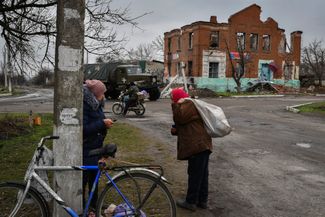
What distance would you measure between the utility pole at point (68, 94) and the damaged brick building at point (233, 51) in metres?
39.2

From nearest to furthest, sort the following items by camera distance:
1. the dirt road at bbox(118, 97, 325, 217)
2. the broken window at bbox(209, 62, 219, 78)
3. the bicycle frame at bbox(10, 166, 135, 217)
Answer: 1. the bicycle frame at bbox(10, 166, 135, 217)
2. the dirt road at bbox(118, 97, 325, 217)
3. the broken window at bbox(209, 62, 219, 78)

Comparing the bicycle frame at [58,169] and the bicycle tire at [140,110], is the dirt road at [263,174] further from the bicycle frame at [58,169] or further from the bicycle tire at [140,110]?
the bicycle tire at [140,110]

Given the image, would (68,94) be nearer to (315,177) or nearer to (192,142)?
(192,142)

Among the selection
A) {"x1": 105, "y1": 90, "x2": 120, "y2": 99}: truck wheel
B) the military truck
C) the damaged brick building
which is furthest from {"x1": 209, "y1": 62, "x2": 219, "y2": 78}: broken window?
{"x1": 105, "y1": 90, "x2": 120, "y2": 99}: truck wheel

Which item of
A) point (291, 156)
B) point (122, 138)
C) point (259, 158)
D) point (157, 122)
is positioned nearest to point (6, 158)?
point (122, 138)

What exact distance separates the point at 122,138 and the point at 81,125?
6.79 metres

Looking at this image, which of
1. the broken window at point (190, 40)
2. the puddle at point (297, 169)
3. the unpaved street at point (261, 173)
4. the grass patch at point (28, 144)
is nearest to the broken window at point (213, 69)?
the broken window at point (190, 40)

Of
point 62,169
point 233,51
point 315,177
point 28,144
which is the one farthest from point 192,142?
point 233,51

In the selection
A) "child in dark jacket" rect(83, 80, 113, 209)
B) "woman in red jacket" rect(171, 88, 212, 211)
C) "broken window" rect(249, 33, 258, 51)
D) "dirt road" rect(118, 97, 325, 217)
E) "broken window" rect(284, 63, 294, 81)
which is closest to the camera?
"child in dark jacket" rect(83, 80, 113, 209)

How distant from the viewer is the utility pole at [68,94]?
155 inches

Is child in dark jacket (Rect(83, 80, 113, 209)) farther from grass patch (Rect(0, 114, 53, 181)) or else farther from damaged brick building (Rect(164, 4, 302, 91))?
damaged brick building (Rect(164, 4, 302, 91))

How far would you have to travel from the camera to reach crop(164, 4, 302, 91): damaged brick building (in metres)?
43.2

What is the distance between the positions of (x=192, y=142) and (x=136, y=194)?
4.45ft

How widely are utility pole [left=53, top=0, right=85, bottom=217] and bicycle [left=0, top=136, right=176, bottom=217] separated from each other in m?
0.11
